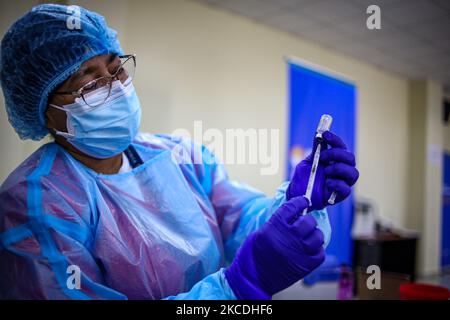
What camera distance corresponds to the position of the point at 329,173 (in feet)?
2.31

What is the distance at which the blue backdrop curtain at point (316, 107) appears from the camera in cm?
122

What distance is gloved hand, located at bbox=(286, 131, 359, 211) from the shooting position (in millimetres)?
691

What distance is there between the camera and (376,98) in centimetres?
214

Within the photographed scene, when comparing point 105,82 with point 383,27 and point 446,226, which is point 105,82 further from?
point 446,226

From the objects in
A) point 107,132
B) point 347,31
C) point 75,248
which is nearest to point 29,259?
point 75,248

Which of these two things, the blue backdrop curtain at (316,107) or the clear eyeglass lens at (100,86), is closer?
the clear eyeglass lens at (100,86)

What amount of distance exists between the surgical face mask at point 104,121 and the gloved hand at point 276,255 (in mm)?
403

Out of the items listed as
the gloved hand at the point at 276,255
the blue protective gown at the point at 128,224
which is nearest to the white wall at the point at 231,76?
the blue protective gown at the point at 128,224

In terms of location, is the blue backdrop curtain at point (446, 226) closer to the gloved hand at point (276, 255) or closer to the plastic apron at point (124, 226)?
the plastic apron at point (124, 226)

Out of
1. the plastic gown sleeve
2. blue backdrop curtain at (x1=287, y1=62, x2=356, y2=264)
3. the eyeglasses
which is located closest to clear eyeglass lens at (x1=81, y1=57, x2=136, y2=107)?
the eyeglasses

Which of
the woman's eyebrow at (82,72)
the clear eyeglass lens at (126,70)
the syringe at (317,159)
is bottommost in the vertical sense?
the syringe at (317,159)

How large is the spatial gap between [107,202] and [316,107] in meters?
0.80

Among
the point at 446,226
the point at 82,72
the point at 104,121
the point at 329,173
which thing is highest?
the point at 82,72

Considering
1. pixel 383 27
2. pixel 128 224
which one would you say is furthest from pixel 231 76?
pixel 128 224
